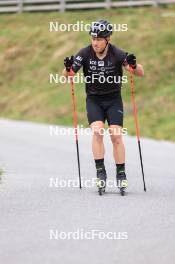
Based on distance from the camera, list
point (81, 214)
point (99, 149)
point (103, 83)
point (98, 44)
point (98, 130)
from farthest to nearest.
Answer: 1. point (99, 149)
2. point (98, 130)
3. point (103, 83)
4. point (98, 44)
5. point (81, 214)

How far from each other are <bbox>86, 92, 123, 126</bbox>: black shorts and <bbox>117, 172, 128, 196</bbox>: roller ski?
0.61 meters

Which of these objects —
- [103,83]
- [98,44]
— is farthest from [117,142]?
[98,44]

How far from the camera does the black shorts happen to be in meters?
12.4

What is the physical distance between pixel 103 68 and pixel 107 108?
63 centimetres

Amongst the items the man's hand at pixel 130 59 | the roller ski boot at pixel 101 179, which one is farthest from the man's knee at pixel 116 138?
the man's hand at pixel 130 59

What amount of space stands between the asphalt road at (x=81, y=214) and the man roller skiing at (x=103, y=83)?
1.73 ft

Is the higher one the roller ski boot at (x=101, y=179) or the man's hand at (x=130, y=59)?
the man's hand at (x=130, y=59)

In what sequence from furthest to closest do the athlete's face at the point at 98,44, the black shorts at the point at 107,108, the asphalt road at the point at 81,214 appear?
the black shorts at the point at 107,108 → the athlete's face at the point at 98,44 → the asphalt road at the point at 81,214

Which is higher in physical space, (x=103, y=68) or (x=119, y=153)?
(x=103, y=68)

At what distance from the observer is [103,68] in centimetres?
1205

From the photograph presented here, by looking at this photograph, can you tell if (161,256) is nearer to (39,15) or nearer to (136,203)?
(136,203)

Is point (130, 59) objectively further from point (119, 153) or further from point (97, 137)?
point (119, 153)

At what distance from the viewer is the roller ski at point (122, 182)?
1237 centimetres

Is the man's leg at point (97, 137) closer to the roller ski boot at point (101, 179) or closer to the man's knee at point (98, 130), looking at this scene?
the man's knee at point (98, 130)
